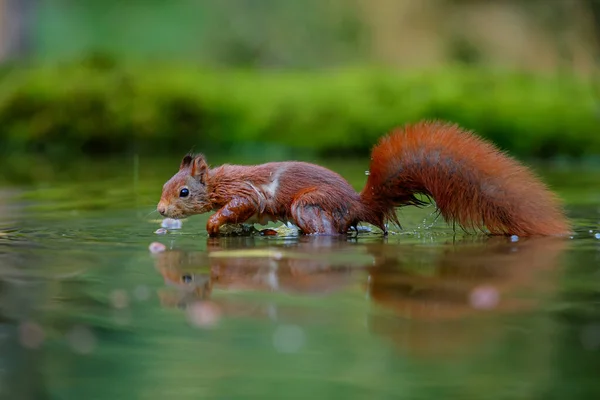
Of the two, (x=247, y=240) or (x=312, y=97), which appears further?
(x=312, y=97)

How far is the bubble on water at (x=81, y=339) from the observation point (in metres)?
2.71

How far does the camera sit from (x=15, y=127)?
482 inches

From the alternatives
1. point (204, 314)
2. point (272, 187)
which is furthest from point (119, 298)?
point (272, 187)

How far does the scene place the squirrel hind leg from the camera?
16.1ft

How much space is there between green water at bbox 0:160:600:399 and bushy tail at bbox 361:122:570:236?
147 millimetres

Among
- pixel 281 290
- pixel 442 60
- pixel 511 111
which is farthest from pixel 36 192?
pixel 442 60

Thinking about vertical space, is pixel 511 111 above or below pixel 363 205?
above

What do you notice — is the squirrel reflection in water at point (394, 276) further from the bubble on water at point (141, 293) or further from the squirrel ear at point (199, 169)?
the squirrel ear at point (199, 169)

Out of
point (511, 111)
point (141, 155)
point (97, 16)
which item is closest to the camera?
point (511, 111)

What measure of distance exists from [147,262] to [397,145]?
4.53 feet

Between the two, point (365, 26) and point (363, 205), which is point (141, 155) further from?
point (363, 205)

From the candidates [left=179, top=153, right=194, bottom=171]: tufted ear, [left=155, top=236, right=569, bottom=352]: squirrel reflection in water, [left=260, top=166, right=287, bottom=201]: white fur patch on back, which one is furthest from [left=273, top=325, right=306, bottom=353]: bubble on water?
[left=179, top=153, right=194, bottom=171]: tufted ear

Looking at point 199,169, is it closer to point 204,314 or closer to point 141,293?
point 141,293

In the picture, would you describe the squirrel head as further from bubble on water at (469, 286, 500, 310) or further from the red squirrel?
A: bubble on water at (469, 286, 500, 310)
